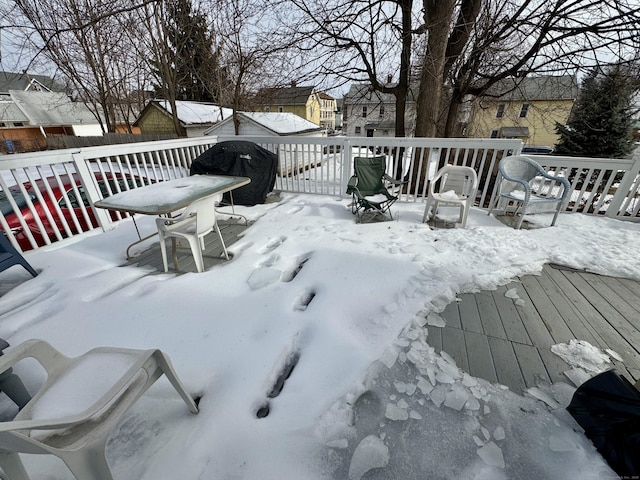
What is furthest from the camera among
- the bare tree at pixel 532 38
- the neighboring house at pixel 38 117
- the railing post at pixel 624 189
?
the neighboring house at pixel 38 117

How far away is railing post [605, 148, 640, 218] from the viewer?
10.8 feet

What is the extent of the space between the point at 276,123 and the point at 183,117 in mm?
4729

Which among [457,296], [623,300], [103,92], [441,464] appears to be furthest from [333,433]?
[103,92]

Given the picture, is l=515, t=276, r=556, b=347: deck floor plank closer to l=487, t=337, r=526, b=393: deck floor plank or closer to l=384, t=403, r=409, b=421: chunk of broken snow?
l=487, t=337, r=526, b=393: deck floor plank

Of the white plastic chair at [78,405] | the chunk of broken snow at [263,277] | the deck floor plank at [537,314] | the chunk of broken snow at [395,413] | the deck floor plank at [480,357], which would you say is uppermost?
the white plastic chair at [78,405]

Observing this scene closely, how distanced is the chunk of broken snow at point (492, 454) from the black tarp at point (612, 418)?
390 mm

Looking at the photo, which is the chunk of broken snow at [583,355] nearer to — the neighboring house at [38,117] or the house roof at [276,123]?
the house roof at [276,123]

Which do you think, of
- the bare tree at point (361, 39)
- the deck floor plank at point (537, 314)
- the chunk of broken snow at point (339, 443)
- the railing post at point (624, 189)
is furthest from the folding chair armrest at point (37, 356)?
the bare tree at point (361, 39)

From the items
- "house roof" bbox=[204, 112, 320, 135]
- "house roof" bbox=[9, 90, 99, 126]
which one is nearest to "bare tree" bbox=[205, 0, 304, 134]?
"house roof" bbox=[204, 112, 320, 135]

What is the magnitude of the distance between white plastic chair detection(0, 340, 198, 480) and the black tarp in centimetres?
176

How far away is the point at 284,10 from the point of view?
560 cm

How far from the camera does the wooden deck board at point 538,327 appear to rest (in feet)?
4.79

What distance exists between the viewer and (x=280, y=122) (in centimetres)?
1098

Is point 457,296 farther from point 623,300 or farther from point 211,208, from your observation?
point 211,208
